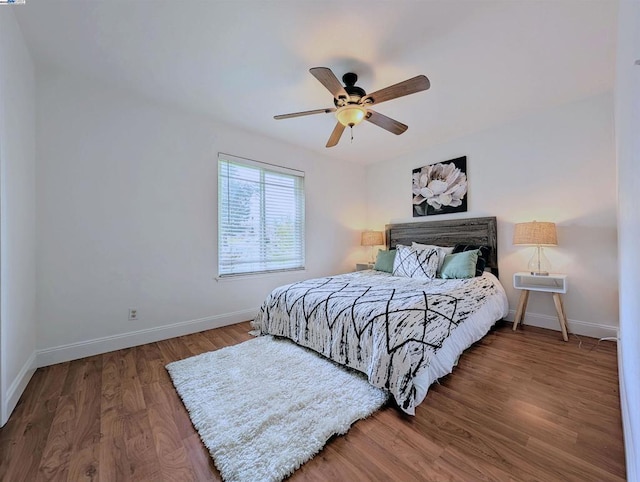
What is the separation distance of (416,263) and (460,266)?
0.50m

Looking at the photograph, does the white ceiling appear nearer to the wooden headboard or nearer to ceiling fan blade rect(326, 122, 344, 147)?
ceiling fan blade rect(326, 122, 344, 147)

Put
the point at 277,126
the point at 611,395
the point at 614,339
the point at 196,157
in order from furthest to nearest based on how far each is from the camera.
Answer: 1. the point at 277,126
2. the point at 196,157
3. the point at 614,339
4. the point at 611,395

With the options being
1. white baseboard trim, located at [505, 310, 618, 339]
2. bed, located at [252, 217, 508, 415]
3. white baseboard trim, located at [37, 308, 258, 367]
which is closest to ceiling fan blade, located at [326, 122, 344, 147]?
bed, located at [252, 217, 508, 415]

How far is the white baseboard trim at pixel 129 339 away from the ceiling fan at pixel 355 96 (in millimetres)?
2411

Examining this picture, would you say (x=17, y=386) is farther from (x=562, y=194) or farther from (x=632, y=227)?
(x=562, y=194)

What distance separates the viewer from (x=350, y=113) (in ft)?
7.18

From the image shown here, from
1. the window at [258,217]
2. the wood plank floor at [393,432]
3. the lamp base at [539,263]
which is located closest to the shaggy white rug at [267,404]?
the wood plank floor at [393,432]

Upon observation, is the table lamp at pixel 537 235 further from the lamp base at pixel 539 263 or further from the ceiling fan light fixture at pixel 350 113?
the ceiling fan light fixture at pixel 350 113

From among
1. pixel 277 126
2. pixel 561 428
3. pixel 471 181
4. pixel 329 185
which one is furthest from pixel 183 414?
pixel 471 181

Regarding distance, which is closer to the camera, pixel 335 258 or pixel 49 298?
pixel 49 298

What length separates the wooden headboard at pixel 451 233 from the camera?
328 centimetres

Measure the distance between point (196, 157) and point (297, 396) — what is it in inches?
108

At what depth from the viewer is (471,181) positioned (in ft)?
11.5

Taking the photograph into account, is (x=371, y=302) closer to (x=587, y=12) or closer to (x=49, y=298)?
(x=587, y=12)
